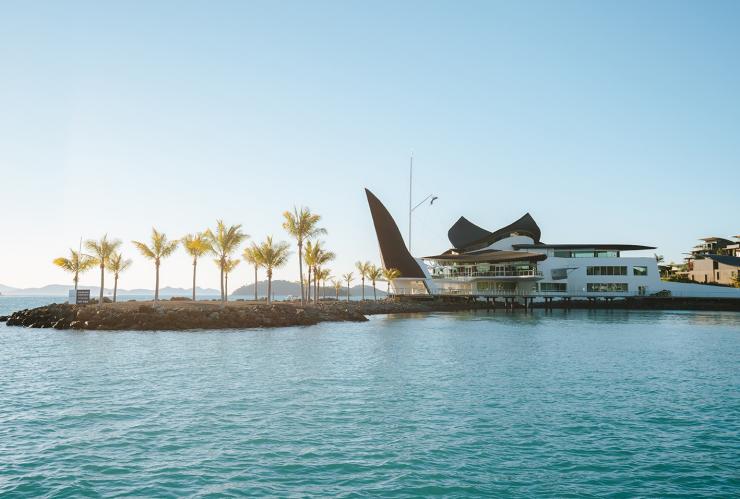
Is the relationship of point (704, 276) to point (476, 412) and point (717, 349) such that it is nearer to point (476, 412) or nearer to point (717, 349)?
A: point (717, 349)

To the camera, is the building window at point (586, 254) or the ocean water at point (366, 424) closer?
the ocean water at point (366, 424)

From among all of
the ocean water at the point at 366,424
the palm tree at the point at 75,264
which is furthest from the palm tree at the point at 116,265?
the ocean water at the point at 366,424

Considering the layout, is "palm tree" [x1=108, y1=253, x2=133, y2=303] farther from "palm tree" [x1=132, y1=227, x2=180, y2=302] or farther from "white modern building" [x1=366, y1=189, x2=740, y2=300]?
"white modern building" [x1=366, y1=189, x2=740, y2=300]

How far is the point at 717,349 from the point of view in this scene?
3331 cm

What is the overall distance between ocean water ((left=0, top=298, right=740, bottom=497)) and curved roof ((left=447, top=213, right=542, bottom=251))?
2968 inches

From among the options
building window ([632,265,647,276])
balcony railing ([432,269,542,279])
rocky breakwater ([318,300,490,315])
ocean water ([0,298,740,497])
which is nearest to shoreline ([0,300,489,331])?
rocky breakwater ([318,300,490,315])

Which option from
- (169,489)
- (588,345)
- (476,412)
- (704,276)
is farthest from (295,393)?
(704,276)

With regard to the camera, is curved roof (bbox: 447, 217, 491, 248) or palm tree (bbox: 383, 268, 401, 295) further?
curved roof (bbox: 447, 217, 491, 248)

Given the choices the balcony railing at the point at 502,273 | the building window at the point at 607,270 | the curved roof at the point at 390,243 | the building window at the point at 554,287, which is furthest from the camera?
the curved roof at the point at 390,243

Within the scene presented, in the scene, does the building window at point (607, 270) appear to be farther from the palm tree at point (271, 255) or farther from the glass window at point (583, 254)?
the palm tree at point (271, 255)

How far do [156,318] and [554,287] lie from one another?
7032 centimetres

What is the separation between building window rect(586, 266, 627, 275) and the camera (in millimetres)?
92438

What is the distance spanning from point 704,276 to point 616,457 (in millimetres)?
119907

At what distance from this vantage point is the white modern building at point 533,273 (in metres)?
87.1
